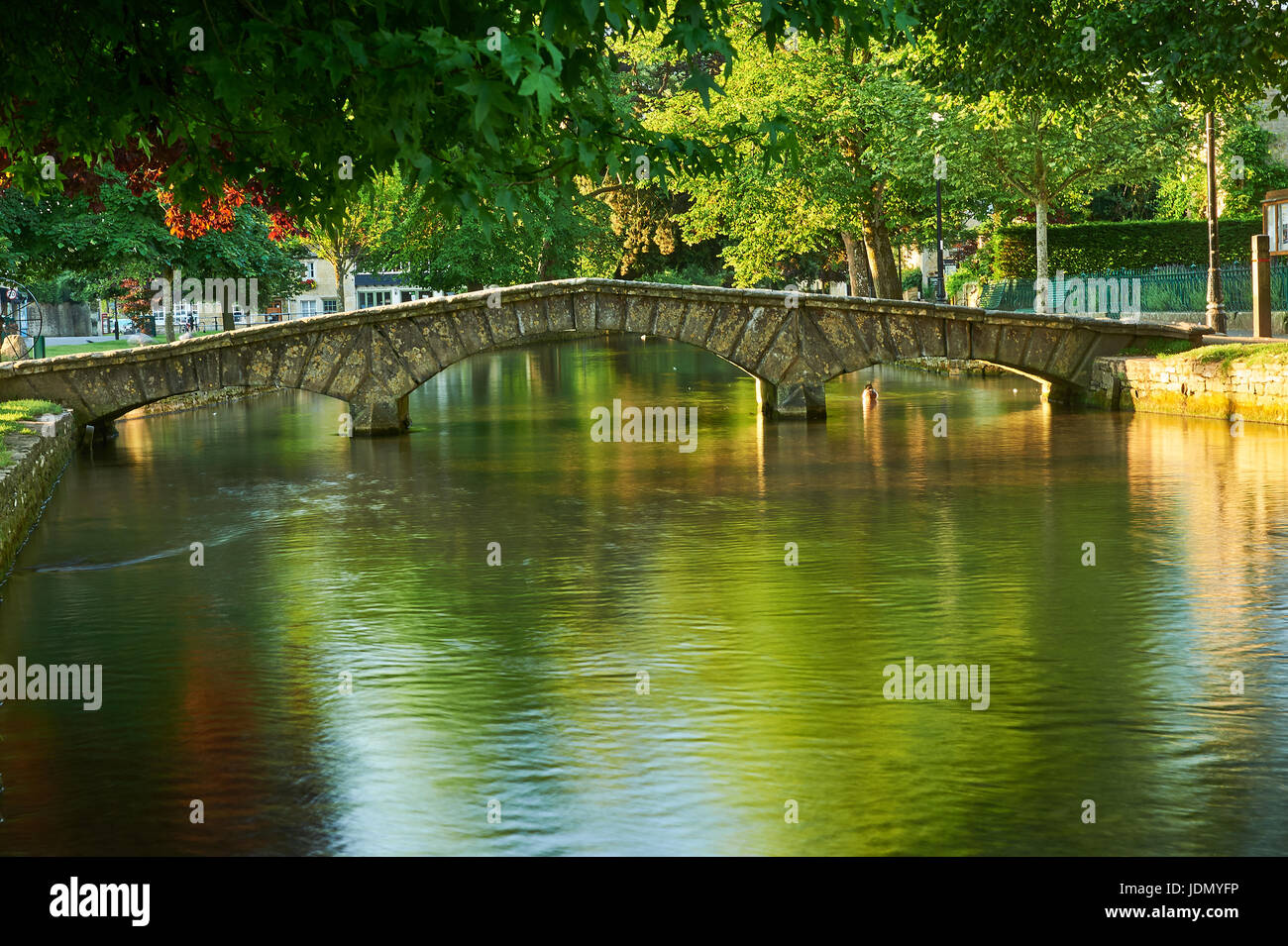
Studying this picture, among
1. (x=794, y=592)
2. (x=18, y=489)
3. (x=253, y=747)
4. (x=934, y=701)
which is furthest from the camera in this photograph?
(x=18, y=489)

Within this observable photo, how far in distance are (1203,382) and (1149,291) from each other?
14.8 meters

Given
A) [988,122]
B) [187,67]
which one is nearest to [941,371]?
[988,122]

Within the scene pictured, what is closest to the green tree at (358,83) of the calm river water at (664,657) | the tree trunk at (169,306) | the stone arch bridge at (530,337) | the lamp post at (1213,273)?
the calm river water at (664,657)

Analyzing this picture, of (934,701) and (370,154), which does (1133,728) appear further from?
(370,154)

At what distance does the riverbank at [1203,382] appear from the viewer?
23.2m

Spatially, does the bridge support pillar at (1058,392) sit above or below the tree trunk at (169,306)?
below

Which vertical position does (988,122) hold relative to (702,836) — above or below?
above

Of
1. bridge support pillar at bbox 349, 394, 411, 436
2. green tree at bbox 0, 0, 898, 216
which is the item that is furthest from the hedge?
green tree at bbox 0, 0, 898, 216

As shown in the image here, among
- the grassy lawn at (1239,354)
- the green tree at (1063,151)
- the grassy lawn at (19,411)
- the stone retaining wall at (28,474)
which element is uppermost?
the green tree at (1063,151)

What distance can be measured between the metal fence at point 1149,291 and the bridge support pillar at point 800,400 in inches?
408

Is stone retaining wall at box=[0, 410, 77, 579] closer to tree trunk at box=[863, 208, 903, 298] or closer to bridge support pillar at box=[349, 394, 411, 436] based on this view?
bridge support pillar at box=[349, 394, 411, 436]

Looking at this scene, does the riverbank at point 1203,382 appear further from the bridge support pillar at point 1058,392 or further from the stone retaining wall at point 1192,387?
the bridge support pillar at point 1058,392

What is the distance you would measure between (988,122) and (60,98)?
82.5ft
